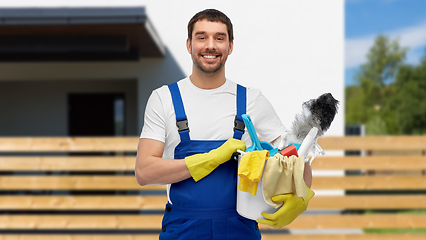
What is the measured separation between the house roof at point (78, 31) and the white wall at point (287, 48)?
1205 millimetres

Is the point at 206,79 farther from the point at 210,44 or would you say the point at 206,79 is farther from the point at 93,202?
the point at 93,202

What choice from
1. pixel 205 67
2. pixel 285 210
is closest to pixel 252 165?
pixel 285 210

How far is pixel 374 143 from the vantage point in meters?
3.79

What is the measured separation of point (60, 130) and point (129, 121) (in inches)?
54.3

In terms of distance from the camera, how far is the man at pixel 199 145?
4.97 feet

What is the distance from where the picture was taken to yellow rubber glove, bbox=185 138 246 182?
1413mm

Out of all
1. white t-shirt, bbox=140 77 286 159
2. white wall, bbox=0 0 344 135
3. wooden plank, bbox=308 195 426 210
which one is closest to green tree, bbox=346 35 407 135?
white wall, bbox=0 0 344 135

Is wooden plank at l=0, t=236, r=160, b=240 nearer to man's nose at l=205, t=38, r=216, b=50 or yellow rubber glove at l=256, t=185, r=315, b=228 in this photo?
yellow rubber glove at l=256, t=185, r=315, b=228

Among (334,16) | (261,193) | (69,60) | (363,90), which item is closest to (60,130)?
(69,60)

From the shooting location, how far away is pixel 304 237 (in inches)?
150

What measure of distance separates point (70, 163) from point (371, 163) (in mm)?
3002

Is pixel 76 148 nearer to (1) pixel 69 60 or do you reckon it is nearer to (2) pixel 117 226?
(2) pixel 117 226

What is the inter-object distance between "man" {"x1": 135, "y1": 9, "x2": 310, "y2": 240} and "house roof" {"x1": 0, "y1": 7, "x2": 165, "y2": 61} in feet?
9.13

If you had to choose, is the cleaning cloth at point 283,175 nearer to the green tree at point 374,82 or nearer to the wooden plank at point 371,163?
the wooden plank at point 371,163
